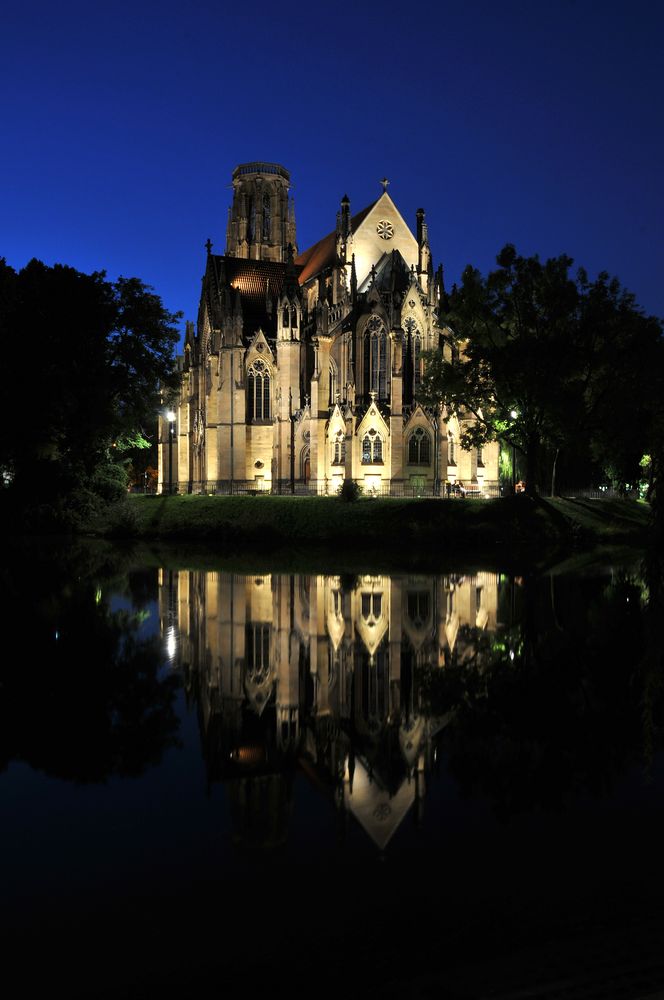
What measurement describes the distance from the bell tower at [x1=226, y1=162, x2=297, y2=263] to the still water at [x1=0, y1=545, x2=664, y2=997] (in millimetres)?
A: 77692

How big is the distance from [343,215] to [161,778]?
2426 inches

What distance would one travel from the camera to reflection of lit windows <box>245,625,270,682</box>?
1020 centimetres

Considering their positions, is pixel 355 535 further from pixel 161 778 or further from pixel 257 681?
pixel 161 778

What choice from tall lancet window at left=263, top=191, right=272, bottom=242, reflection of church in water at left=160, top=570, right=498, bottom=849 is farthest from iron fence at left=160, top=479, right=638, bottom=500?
reflection of church in water at left=160, top=570, right=498, bottom=849

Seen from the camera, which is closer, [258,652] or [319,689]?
[319,689]

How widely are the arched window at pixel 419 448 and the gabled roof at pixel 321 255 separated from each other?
65.0 feet

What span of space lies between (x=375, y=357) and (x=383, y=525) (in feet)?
69.4

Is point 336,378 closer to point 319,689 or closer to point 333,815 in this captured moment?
point 319,689

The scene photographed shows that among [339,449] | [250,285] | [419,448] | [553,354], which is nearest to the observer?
[553,354]

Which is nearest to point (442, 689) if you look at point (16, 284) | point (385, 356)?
point (16, 284)

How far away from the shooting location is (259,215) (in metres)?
84.6

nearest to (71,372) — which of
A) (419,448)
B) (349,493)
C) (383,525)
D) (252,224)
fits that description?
(349,493)

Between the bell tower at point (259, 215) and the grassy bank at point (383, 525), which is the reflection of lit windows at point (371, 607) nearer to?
the grassy bank at point (383, 525)

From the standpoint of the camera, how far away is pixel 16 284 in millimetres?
41000
